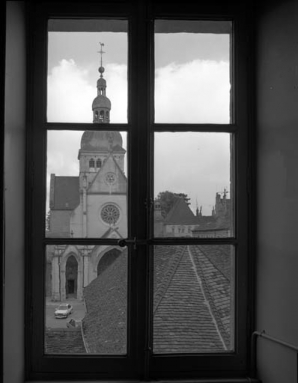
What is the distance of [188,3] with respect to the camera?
2.25 m

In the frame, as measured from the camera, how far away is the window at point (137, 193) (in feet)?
7.17

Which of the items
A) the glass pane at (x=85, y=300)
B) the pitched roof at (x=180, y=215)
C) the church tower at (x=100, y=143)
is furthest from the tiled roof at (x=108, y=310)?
the church tower at (x=100, y=143)

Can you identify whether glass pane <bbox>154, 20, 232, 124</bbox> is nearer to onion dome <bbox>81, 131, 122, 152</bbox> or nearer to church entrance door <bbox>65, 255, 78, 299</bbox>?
onion dome <bbox>81, 131, 122, 152</bbox>

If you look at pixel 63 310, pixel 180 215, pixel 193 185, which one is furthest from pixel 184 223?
pixel 63 310

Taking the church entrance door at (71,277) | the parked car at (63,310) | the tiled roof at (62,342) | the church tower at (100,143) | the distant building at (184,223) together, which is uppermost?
the church tower at (100,143)

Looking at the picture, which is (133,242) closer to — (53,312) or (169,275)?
(169,275)

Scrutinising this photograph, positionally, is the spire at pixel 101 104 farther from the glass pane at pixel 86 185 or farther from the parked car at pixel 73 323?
the parked car at pixel 73 323

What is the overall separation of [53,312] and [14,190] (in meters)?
0.57

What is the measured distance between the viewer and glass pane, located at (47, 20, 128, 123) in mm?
2230

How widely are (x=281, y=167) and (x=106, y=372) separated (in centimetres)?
113

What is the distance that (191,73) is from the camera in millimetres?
2254

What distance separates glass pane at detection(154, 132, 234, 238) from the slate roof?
95mm

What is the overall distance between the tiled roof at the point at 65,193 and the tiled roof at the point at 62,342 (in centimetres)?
53

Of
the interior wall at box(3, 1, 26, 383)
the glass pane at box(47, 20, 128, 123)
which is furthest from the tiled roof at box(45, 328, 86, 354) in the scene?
the glass pane at box(47, 20, 128, 123)
